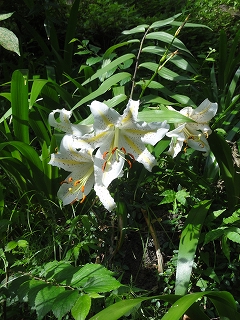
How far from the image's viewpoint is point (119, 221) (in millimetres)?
1606

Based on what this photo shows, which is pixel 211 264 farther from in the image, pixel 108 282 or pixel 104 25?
pixel 104 25

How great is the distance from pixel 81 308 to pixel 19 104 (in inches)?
39.7

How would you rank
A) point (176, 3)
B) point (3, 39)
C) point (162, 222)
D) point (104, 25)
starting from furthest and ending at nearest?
point (176, 3) < point (104, 25) < point (162, 222) < point (3, 39)

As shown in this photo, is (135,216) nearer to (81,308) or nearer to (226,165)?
(226,165)

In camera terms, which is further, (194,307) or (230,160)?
(230,160)

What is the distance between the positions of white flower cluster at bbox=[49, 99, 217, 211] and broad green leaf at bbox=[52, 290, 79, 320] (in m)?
0.26

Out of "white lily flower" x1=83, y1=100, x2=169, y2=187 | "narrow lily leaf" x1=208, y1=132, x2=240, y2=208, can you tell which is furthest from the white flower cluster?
"narrow lily leaf" x1=208, y1=132, x2=240, y2=208

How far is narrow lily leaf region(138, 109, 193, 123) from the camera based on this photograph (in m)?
1.30

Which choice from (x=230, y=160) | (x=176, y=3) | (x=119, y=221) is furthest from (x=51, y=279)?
(x=176, y=3)

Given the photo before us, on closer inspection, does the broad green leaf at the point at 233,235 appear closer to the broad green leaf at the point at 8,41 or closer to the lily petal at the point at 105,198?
the lily petal at the point at 105,198

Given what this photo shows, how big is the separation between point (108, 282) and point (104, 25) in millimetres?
3163

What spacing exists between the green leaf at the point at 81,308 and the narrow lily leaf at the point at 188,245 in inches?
18.5

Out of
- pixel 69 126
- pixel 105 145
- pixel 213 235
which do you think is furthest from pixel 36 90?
pixel 213 235

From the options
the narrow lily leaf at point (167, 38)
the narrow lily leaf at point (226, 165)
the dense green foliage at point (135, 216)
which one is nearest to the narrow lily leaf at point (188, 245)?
the dense green foliage at point (135, 216)
